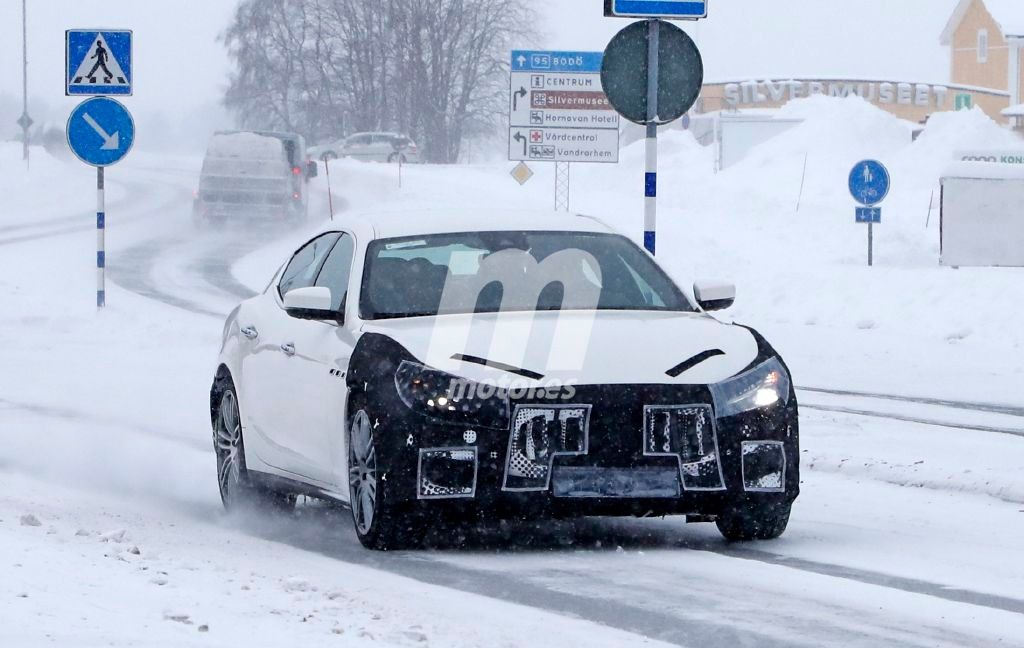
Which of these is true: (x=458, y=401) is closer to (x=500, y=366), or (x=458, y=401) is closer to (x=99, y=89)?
(x=500, y=366)

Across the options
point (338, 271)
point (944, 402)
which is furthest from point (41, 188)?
point (338, 271)

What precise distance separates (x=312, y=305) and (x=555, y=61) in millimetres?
24410

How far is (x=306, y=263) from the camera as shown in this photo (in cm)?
895

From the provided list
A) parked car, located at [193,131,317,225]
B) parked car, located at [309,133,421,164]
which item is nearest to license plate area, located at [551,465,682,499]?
parked car, located at [193,131,317,225]

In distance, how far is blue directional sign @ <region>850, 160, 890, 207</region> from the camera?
27.6m

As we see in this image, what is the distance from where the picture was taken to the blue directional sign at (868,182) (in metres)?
27.6

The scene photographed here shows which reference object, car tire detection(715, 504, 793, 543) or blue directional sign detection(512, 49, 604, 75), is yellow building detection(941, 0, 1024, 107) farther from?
car tire detection(715, 504, 793, 543)

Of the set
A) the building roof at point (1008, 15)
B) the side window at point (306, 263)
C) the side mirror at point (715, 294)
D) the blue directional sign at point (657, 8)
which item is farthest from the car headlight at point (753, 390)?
the building roof at point (1008, 15)

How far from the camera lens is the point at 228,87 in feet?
291

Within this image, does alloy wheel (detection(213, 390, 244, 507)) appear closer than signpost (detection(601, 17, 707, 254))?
Yes

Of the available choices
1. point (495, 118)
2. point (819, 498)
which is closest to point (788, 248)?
point (819, 498)

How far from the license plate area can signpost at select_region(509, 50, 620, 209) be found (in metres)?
23.6

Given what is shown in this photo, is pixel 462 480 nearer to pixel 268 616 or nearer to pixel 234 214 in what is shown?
pixel 268 616

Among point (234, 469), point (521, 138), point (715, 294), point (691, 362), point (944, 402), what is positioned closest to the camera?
point (691, 362)
